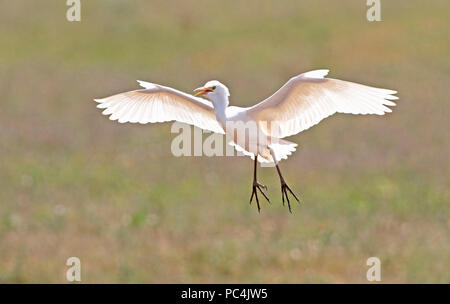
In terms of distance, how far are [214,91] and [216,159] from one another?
15.3m

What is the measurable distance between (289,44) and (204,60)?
10.9 feet

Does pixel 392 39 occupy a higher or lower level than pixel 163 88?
higher

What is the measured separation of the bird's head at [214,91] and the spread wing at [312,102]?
11 cm

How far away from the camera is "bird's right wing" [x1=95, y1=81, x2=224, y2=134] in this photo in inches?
74.9

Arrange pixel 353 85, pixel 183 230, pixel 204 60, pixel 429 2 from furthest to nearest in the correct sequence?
pixel 429 2 → pixel 204 60 → pixel 183 230 → pixel 353 85

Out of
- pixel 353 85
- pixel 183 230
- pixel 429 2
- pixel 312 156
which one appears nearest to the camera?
pixel 353 85

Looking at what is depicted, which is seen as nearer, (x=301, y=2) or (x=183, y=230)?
(x=183, y=230)

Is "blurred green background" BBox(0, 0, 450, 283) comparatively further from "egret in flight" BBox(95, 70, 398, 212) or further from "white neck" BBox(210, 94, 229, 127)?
"white neck" BBox(210, 94, 229, 127)

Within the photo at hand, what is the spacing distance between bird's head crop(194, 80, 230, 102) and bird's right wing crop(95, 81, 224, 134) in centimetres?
10

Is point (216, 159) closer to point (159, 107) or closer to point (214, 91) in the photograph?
point (159, 107)

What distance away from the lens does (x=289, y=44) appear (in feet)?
73.1

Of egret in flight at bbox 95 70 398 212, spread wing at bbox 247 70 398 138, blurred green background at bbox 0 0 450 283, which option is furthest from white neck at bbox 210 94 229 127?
blurred green background at bbox 0 0 450 283

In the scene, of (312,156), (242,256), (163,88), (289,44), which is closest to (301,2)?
(312,156)

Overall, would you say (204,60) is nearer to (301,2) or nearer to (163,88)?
(301,2)
